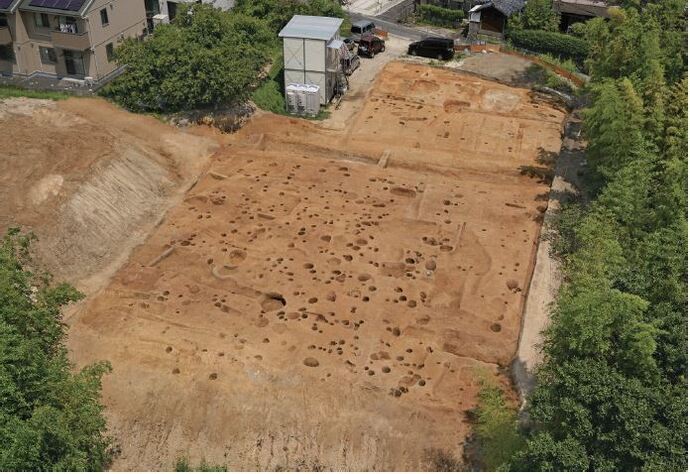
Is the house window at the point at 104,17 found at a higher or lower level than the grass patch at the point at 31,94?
higher

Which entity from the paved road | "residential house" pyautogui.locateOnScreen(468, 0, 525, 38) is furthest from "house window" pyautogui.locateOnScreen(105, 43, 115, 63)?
"residential house" pyautogui.locateOnScreen(468, 0, 525, 38)

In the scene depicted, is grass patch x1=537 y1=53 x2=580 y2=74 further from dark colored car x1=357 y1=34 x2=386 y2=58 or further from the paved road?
dark colored car x1=357 y1=34 x2=386 y2=58

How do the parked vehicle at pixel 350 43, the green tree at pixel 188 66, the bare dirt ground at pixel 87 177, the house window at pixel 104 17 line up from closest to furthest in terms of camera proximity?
the bare dirt ground at pixel 87 177, the green tree at pixel 188 66, the house window at pixel 104 17, the parked vehicle at pixel 350 43

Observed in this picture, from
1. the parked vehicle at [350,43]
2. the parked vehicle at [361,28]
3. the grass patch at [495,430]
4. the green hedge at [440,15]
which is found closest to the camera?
the grass patch at [495,430]

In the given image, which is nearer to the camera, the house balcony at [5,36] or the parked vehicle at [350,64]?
the house balcony at [5,36]

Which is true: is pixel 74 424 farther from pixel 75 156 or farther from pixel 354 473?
pixel 75 156

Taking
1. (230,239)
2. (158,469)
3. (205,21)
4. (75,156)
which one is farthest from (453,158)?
(158,469)

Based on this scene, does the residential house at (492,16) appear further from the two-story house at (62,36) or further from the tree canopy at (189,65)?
the two-story house at (62,36)

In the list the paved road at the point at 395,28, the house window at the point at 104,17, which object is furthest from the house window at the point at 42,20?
the paved road at the point at 395,28
